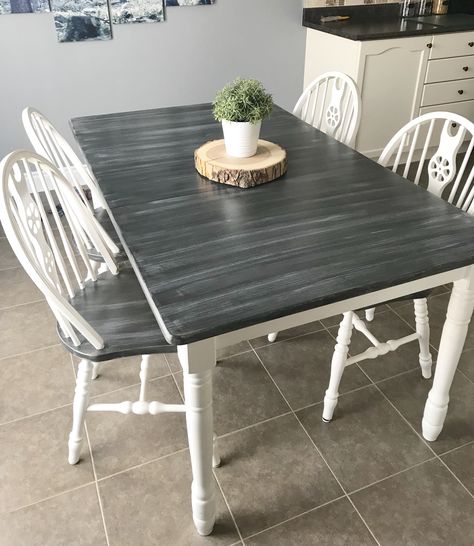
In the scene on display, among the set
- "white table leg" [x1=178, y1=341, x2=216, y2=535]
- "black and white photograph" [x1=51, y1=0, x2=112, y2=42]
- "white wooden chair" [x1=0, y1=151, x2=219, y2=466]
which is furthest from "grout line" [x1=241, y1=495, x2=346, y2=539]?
"black and white photograph" [x1=51, y1=0, x2=112, y2=42]

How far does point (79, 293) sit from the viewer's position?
1.62 meters

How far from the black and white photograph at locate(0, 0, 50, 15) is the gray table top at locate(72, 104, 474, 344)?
1.39m

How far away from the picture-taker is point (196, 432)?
127 centimetres

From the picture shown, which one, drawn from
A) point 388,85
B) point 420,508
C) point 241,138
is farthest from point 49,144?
point 388,85

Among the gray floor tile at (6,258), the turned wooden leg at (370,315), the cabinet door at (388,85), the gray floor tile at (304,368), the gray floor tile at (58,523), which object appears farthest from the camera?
the cabinet door at (388,85)

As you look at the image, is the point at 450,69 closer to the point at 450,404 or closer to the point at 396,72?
the point at 396,72

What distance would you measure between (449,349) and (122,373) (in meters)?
1.19

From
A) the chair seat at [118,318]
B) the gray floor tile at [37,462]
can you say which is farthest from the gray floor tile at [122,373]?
the chair seat at [118,318]

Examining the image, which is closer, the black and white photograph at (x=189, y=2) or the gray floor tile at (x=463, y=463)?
the gray floor tile at (x=463, y=463)

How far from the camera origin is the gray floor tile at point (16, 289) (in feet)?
8.04

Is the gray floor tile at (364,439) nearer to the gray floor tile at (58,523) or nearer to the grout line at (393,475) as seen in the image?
the grout line at (393,475)

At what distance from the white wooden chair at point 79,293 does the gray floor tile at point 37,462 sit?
0.18 ft

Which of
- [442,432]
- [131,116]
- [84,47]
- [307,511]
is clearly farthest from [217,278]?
[84,47]

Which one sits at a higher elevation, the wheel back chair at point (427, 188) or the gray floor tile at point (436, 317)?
the wheel back chair at point (427, 188)
